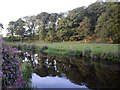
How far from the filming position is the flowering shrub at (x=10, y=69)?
575 centimetres

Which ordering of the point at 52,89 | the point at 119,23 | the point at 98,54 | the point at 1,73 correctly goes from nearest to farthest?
1. the point at 1,73
2. the point at 52,89
3. the point at 98,54
4. the point at 119,23

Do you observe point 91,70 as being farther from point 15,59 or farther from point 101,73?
point 15,59

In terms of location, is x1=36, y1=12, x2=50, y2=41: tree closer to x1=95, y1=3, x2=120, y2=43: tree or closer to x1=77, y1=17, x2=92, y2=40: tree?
x1=77, y1=17, x2=92, y2=40: tree

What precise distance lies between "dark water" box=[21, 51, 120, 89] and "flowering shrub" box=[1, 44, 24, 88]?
241 inches

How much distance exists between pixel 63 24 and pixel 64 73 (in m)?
26.7

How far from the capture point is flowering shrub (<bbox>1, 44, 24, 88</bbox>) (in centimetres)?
575

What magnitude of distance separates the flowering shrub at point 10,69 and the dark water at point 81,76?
6.12 meters

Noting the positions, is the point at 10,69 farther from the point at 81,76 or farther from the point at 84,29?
the point at 84,29

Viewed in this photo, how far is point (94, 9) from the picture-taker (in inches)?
1642

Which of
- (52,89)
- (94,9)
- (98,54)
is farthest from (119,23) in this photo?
(52,89)

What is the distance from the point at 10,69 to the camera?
5883 millimetres

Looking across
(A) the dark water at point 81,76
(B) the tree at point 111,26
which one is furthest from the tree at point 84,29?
(A) the dark water at point 81,76

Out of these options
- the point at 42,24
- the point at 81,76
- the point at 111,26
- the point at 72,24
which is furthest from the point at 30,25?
the point at 81,76

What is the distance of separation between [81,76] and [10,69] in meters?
11.9
